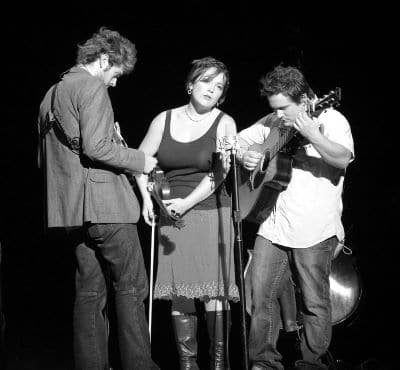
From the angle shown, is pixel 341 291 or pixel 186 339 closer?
pixel 186 339

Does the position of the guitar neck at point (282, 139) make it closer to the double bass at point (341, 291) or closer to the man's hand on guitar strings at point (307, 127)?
the man's hand on guitar strings at point (307, 127)

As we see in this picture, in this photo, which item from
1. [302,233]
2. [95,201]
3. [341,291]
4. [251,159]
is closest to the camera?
[95,201]

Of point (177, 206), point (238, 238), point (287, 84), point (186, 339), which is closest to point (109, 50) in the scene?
point (177, 206)

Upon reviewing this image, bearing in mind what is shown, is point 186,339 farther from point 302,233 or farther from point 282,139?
point 282,139

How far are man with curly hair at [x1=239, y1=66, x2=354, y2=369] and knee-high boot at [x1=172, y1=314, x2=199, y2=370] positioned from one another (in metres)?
0.31

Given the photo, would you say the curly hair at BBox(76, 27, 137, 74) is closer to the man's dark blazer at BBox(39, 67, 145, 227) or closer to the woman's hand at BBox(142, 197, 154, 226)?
the man's dark blazer at BBox(39, 67, 145, 227)

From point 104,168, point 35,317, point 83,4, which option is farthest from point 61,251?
point 104,168

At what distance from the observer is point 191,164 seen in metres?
3.25

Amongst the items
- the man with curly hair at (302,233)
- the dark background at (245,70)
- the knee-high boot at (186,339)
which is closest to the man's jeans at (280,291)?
the man with curly hair at (302,233)

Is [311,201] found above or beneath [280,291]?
above

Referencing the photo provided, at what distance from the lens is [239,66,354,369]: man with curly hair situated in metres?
3.07

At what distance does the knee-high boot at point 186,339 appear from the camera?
10.4ft

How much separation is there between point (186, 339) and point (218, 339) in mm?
171

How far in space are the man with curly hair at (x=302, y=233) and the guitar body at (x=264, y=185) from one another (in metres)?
0.03
